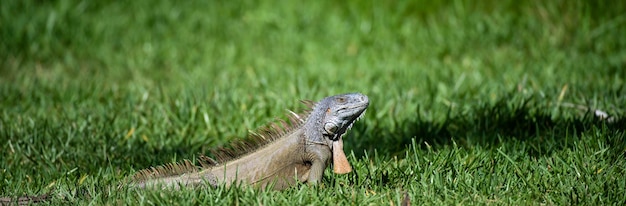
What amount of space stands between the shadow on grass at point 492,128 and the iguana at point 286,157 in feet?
2.70

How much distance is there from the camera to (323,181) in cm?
432

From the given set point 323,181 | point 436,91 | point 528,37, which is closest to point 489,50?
point 528,37

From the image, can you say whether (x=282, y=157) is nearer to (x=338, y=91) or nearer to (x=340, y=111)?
(x=340, y=111)

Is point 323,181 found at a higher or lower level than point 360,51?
higher

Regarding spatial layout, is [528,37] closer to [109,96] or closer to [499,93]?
[499,93]

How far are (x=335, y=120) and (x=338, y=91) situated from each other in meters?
2.45

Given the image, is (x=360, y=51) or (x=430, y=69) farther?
(x=360, y=51)

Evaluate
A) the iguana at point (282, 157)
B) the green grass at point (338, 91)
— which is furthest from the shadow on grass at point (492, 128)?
the iguana at point (282, 157)

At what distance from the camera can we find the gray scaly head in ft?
14.1

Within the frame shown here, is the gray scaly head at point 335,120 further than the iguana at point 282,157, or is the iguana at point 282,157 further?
the gray scaly head at point 335,120

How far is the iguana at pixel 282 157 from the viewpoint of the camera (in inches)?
164

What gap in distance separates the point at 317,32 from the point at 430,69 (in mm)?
1468

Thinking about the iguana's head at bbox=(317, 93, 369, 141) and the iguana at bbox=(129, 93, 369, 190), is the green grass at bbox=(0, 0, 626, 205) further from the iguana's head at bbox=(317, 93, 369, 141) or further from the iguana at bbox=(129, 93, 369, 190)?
the iguana's head at bbox=(317, 93, 369, 141)

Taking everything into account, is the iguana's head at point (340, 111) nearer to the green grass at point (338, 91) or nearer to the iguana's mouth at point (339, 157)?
the iguana's mouth at point (339, 157)
